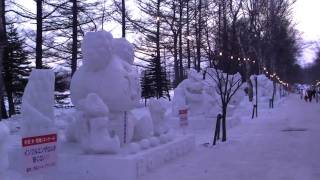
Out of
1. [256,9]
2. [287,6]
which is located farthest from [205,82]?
[287,6]

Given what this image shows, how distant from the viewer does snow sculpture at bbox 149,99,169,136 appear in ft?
41.2

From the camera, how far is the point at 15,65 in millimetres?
29078

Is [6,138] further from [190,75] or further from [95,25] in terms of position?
[95,25]

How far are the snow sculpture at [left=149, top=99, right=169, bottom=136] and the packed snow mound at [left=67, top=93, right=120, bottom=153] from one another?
2.54 m

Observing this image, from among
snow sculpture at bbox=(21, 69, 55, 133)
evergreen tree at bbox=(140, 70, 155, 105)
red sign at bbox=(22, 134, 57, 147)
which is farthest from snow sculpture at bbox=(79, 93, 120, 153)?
evergreen tree at bbox=(140, 70, 155, 105)

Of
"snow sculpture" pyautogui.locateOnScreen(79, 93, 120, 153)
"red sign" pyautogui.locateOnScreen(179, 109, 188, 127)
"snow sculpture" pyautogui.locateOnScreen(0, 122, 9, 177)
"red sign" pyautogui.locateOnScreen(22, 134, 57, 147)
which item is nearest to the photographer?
"snow sculpture" pyautogui.locateOnScreen(0, 122, 9, 177)

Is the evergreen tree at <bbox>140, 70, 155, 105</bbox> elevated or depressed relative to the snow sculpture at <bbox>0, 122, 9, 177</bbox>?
elevated

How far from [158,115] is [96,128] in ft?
10.3

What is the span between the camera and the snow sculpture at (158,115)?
12570 mm

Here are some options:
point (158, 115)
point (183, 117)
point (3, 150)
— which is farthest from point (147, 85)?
point (3, 150)

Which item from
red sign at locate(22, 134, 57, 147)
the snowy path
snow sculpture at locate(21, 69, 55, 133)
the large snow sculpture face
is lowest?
the snowy path

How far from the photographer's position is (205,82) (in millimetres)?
23094

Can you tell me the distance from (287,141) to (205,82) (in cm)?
731

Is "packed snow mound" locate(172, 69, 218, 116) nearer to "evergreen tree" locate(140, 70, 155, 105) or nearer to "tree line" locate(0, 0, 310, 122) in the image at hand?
"tree line" locate(0, 0, 310, 122)
